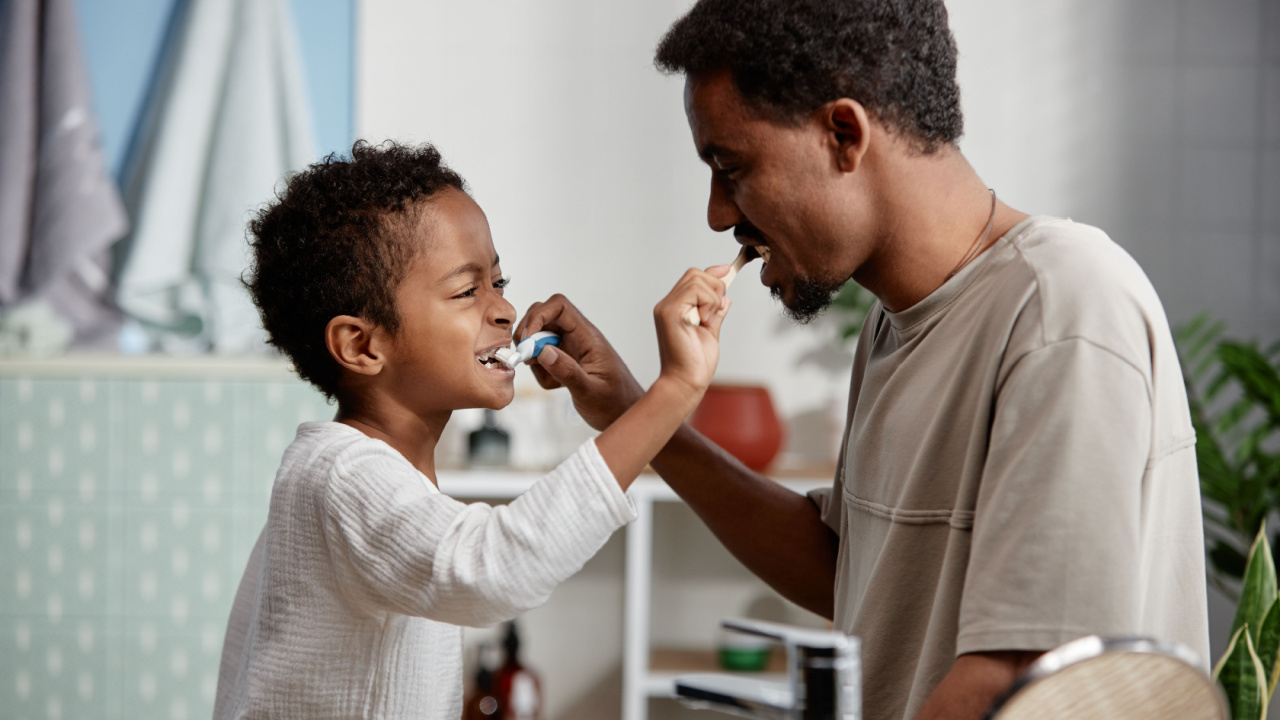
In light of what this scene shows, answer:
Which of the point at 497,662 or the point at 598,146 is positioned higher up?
the point at 598,146

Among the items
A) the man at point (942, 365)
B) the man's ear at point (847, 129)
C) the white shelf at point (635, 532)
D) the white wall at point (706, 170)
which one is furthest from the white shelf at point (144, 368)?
the man's ear at point (847, 129)

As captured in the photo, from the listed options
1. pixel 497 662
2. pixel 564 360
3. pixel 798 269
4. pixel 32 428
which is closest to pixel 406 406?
pixel 564 360

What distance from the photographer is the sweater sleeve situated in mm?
760

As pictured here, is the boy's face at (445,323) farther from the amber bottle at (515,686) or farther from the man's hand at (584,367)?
the amber bottle at (515,686)

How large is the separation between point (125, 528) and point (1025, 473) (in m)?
2.10

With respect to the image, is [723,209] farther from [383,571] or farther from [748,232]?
[383,571]

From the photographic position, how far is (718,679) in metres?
0.49

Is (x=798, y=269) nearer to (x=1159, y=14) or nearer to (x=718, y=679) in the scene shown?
(x=718, y=679)

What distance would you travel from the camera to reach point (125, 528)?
225 cm

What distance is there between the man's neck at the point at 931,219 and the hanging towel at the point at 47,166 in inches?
77.8

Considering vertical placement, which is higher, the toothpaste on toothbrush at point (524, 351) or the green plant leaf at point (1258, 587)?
the toothpaste on toothbrush at point (524, 351)

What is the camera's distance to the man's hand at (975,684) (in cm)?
70

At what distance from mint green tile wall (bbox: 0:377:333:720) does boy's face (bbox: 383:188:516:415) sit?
1331 mm

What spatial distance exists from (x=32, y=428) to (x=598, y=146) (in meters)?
1.41
